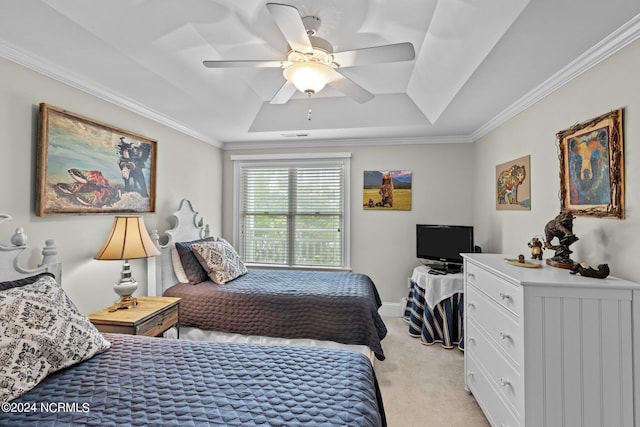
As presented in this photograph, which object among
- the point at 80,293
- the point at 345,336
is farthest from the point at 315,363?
the point at 80,293

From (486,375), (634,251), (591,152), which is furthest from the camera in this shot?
(486,375)

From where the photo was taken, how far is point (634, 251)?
1.55 metres

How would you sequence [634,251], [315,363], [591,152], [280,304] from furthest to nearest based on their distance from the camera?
[280,304] < [591,152] < [634,251] < [315,363]

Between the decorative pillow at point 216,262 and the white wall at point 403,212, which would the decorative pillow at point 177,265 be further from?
the white wall at point 403,212

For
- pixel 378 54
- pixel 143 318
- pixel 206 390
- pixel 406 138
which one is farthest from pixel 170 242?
pixel 406 138

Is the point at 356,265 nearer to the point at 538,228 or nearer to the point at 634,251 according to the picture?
the point at 538,228

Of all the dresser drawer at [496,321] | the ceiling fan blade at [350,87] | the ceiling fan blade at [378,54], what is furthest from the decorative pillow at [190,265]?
the dresser drawer at [496,321]

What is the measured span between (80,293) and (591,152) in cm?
357

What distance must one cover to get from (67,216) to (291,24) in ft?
6.60

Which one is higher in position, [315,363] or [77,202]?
[77,202]

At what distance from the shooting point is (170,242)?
303cm

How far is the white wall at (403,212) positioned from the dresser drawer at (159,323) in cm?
237

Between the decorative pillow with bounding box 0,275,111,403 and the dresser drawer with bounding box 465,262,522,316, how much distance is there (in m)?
2.16

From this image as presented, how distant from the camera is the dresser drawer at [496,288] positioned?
160cm
